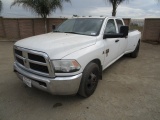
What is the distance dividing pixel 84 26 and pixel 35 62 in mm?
1814

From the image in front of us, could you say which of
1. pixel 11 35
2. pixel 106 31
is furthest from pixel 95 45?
pixel 11 35

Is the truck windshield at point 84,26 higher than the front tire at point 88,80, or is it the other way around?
the truck windshield at point 84,26

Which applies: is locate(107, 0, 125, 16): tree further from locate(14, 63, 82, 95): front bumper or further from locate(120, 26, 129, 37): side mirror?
locate(14, 63, 82, 95): front bumper

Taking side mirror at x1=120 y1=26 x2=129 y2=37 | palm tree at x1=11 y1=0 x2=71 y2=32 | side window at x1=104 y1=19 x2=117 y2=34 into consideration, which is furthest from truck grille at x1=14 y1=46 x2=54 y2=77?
palm tree at x1=11 y1=0 x2=71 y2=32

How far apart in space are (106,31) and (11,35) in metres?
12.3

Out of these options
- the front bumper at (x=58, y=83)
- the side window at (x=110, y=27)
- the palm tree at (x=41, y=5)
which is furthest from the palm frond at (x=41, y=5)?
the front bumper at (x=58, y=83)

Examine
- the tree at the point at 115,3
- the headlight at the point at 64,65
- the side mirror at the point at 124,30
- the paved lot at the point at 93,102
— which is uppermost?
the tree at the point at 115,3

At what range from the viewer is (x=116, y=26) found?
421 centimetres

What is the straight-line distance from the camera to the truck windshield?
341 cm

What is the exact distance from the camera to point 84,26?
365 cm

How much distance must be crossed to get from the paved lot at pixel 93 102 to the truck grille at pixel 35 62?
0.79 meters

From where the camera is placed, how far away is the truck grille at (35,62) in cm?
230

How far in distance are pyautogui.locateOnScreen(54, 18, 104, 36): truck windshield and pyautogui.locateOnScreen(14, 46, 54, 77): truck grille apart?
1449 millimetres

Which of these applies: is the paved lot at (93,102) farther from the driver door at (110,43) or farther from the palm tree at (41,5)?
the palm tree at (41,5)
